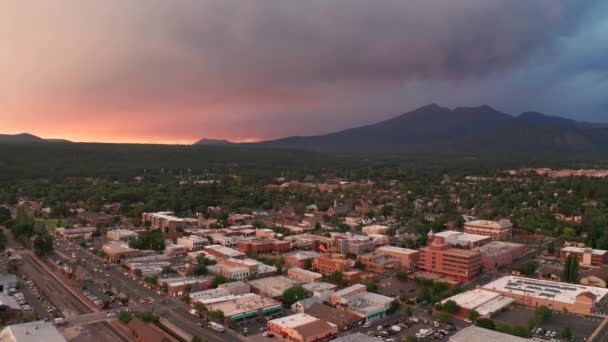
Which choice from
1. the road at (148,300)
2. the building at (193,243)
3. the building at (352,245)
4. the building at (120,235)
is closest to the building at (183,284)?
the road at (148,300)

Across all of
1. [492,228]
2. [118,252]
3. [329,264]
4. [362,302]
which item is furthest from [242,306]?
[492,228]

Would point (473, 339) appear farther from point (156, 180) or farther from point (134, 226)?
point (156, 180)

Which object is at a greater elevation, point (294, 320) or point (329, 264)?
point (329, 264)

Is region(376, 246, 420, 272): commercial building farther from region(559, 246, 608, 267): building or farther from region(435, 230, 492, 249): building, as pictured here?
region(559, 246, 608, 267): building

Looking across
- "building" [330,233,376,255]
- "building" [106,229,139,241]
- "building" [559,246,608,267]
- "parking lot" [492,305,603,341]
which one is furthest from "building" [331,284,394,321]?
"building" [106,229,139,241]

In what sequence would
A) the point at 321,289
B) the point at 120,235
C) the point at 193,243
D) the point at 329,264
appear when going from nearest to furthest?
the point at 321,289 → the point at 329,264 → the point at 193,243 → the point at 120,235

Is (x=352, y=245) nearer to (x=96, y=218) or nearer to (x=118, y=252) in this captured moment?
(x=118, y=252)

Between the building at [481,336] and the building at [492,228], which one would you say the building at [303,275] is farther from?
the building at [492,228]
